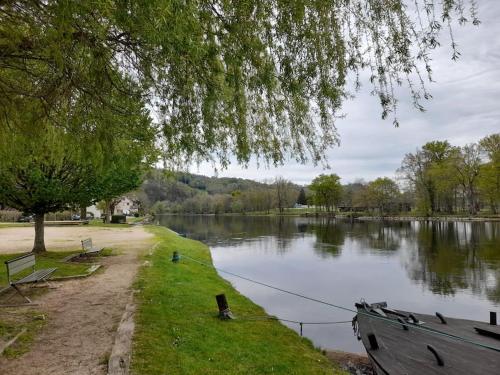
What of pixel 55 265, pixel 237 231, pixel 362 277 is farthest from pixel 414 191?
pixel 55 265

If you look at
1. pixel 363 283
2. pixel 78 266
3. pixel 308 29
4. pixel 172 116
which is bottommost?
pixel 363 283

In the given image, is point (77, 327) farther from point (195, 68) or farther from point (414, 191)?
point (414, 191)

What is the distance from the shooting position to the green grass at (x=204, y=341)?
5609mm

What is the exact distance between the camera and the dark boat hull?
18.9 feet

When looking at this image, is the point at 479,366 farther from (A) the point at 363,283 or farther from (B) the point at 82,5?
(A) the point at 363,283

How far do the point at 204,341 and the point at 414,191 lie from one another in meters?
67.8

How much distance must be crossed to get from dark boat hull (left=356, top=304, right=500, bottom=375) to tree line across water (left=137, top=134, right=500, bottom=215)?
4585 mm

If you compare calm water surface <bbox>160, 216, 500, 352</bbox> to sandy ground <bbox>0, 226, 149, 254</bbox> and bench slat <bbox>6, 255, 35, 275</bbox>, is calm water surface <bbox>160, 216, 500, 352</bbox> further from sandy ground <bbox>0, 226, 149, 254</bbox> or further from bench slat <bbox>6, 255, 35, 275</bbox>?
bench slat <bbox>6, 255, 35, 275</bbox>

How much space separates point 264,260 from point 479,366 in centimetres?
1796

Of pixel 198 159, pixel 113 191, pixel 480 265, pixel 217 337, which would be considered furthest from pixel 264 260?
pixel 198 159

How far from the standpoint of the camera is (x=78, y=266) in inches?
528

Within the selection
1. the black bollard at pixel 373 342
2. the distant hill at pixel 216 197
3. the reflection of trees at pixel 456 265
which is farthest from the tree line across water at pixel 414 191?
the reflection of trees at pixel 456 265

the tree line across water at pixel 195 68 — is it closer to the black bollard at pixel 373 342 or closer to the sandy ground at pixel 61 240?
the black bollard at pixel 373 342

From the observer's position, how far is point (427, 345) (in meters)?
6.00
